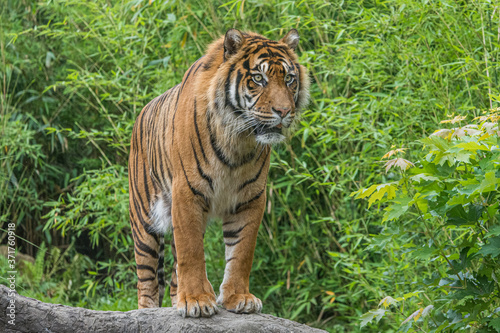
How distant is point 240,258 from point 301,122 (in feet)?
3.60

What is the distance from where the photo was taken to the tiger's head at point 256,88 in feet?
8.11

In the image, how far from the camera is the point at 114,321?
7.79 ft

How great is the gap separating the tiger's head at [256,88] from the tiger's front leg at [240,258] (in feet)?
1.21

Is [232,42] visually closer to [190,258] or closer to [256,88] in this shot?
[256,88]

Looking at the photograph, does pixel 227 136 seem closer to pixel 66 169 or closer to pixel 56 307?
pixel 56 307

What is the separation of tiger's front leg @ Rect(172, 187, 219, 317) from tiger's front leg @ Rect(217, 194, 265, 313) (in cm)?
9

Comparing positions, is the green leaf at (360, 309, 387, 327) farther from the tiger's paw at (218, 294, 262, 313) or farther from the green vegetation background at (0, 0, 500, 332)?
the tiger's paw at (218, 294, 262, 313)

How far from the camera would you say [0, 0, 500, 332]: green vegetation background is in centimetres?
341

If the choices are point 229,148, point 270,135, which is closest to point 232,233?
point 229,148

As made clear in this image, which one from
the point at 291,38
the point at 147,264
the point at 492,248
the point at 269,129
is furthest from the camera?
the point at 147,264

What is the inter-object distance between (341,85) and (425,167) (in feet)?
7.68

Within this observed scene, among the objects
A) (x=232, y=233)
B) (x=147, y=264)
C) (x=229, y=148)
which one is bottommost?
(x=147, y=264)

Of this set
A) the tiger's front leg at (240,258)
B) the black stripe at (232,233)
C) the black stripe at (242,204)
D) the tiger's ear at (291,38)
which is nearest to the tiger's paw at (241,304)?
the tiger's front leg at (240,258)

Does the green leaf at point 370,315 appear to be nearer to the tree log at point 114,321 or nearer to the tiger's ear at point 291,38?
the tree log at point 114,321
